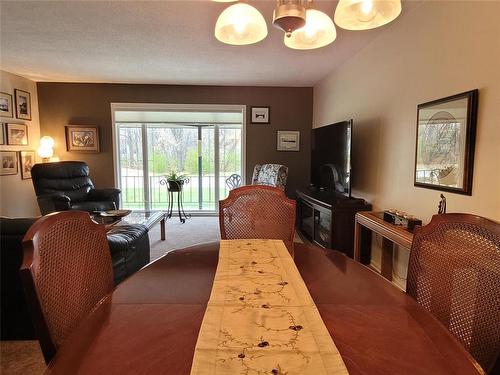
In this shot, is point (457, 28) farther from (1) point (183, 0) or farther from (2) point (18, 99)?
(2) point (18, 99)

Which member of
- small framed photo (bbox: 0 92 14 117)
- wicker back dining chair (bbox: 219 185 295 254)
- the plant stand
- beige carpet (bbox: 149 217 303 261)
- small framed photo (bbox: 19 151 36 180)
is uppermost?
small framed photo (bbox: 0 92 14 117)

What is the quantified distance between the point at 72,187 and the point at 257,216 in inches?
153

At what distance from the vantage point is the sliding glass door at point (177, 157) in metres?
5.74

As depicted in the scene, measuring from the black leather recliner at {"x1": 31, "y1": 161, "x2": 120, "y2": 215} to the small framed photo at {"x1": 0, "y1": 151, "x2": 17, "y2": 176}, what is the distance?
51cm

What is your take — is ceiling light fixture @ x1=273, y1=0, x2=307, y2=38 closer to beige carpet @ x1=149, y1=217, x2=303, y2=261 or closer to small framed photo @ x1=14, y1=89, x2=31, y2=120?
beige carpet @ x1=149, y1=217, x2=303, y2=261

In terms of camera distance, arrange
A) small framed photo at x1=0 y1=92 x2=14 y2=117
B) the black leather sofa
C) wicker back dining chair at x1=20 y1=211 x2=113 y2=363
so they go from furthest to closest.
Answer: small framed photo at x1=0 y1=92 x2=14 y2=117 → the black leather sofa → wicker back dining chair at x1=20 y1=211 x2=113 y2=363

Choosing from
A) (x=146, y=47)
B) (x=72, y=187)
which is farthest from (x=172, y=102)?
(x=72, y=187)

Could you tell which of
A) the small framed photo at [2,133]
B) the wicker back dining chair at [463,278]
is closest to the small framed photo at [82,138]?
the small framed photo at [2,133]

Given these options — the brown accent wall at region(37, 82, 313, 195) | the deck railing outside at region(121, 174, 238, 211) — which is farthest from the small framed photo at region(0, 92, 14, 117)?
the deck railing outside at region(121, 174, 238, 211)

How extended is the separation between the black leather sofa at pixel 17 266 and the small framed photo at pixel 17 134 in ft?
11.8

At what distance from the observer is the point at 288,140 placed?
219 inches

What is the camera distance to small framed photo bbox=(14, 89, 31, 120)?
15.6ft

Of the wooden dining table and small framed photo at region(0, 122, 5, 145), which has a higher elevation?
small framed photo at region(0, 122, 5, 145)

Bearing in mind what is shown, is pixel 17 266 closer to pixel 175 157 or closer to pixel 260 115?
pixel 175 157
